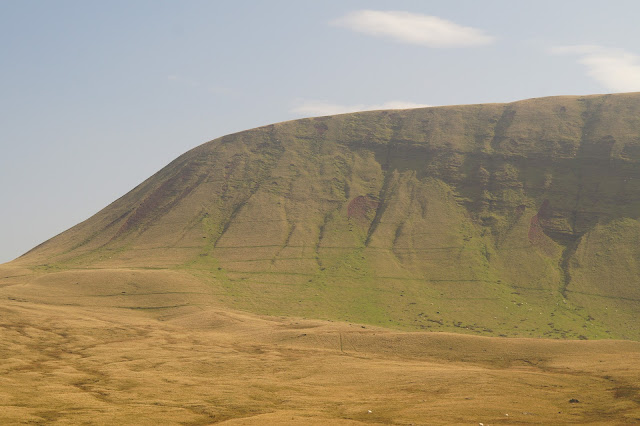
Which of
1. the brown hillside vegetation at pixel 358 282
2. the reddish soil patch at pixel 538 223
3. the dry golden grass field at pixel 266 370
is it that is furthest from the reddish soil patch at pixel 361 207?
the dry golden grass field at pixel 266 370

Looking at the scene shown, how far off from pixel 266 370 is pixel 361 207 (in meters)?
80.9

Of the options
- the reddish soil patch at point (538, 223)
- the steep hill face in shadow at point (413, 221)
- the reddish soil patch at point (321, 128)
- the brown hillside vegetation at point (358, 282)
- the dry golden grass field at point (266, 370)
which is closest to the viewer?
the dry golden grass field at point (266, 370)

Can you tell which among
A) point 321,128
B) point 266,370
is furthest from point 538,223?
point 266,370

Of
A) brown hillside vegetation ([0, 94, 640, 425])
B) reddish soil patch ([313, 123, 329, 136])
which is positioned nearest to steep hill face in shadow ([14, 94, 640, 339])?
brown hillside vegetation ([0, 94, 640, 425])

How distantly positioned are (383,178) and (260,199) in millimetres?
31540

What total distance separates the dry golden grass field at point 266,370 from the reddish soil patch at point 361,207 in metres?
46.8

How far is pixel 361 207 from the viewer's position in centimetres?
13950

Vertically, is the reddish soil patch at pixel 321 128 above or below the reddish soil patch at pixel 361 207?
above

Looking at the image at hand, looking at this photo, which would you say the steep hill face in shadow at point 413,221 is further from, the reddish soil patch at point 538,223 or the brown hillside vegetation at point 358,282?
the brown hillside vegetation at point 358,282

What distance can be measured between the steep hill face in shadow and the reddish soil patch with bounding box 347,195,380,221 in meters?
0.43

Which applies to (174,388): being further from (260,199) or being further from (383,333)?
(260,199)

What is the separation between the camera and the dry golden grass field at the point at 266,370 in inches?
1681

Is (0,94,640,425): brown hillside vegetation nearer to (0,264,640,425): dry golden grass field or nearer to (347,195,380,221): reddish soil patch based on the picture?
(0,264,640,425): dry golden grass field

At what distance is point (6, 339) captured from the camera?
227 feet
